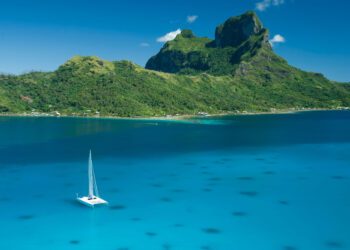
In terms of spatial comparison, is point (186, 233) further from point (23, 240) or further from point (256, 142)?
point (256, 142)

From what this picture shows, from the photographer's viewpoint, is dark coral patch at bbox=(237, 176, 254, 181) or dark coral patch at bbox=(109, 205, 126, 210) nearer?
dark coral patch at bbox=(109, 205, 126, 210)

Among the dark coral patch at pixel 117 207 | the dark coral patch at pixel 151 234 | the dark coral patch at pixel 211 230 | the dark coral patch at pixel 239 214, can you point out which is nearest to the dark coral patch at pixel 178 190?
the dark coral patch at pixel 117 207

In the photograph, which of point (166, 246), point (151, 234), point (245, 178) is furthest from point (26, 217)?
point (245, 178)

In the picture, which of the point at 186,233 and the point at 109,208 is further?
the point at 109,208

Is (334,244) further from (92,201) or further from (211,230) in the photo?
(92,201)

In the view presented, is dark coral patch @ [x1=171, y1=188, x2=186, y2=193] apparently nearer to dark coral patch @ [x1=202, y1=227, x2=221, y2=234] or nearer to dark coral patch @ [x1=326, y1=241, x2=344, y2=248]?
dark coral patch @ [x1=202, y1=227, x2=221, y2=234]

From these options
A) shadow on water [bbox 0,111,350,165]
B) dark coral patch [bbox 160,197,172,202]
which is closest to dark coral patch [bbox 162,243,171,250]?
dark coral patch [bbox 160,197,172,202]

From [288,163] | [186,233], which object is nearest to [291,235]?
[186,233]

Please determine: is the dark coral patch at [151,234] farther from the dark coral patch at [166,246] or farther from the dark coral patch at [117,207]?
the dark coral patch at [117,207]
